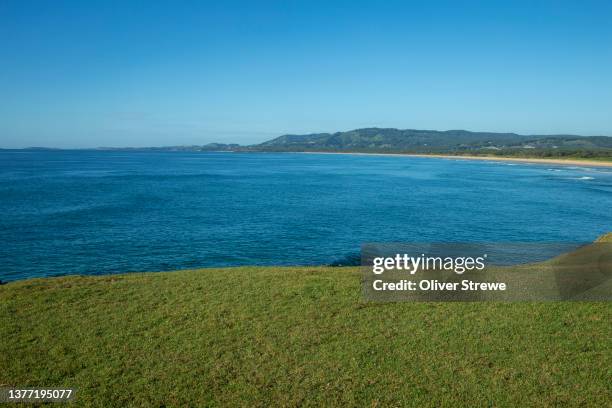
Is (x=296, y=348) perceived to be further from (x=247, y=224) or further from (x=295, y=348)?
(x=247, y=224)

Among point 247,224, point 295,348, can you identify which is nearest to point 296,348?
point 295,348

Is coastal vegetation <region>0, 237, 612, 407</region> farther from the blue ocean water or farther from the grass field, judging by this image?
the blue ocean water

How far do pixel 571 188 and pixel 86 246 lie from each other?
76233mm

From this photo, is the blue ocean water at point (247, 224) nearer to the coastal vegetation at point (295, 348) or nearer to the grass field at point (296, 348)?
the grass field at point (296, 348)

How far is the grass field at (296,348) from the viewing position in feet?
27.8

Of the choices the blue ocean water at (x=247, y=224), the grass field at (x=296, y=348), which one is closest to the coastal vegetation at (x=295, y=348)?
the grass field at (x=296, y=348)

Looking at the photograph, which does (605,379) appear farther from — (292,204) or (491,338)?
(292,204)

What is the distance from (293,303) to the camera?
13477mm

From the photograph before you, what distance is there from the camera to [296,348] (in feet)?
33.9

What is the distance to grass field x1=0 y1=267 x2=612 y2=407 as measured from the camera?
8469 millimetres

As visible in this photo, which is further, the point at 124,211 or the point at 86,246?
the point at 124,211

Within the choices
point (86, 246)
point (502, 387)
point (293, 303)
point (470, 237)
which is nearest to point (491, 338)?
point (502, 387)

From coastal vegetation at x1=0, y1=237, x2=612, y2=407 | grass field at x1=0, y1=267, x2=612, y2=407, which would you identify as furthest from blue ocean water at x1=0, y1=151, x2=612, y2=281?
coastal vegetation at x1=0, y1=237, x2=612, y2=407

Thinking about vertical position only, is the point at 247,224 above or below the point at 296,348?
below
